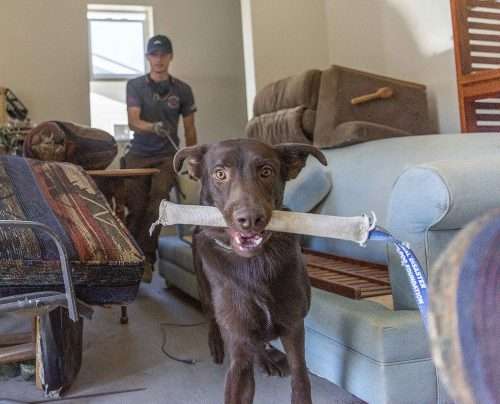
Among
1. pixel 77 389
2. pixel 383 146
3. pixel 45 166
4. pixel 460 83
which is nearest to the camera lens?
pixel 77 389

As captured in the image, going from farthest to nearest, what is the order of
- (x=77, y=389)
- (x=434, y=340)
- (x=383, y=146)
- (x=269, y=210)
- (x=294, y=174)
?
(x=383, y=146) → (x=77, y=389) → (x=294, y=174) → (x=269, y=210) → (x=434, y=340)

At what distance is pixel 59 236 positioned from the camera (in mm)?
1572

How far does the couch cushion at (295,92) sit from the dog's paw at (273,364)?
148cm

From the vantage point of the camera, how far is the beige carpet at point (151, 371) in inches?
65.4

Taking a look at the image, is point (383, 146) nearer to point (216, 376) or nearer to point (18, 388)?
point (216, 376)

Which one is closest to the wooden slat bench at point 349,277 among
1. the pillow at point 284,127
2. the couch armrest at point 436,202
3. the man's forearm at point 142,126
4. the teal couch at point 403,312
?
the teal couch at point 403,312

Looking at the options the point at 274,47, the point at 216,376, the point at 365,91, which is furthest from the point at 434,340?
the point at 274,47

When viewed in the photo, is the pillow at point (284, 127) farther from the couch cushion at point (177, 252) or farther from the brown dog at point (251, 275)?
the brown dog at point (251, 275)

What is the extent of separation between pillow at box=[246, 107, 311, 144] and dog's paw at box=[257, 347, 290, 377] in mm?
1251

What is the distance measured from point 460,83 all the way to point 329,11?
6.67 feet

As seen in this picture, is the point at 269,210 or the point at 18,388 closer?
the point at 269,210

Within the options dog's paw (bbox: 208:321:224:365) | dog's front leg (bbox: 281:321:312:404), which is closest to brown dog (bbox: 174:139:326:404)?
dog's front leg (bbox: 281:321:312:404)

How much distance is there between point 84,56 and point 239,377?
4240mm

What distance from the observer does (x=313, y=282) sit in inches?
70.6
